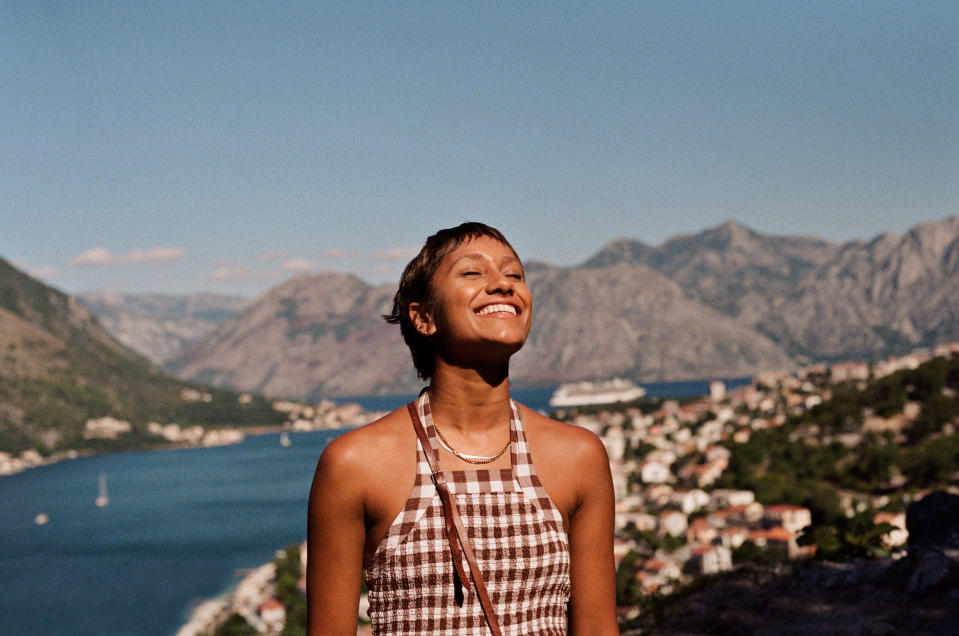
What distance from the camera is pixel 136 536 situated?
67438mm

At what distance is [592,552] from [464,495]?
401 millimetres

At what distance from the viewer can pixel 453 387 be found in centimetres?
188

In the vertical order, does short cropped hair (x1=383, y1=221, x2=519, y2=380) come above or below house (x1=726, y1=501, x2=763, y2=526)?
above

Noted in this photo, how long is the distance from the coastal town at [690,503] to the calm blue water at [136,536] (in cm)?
493

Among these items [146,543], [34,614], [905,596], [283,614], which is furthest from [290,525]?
[905,596]

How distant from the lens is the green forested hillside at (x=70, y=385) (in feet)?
406

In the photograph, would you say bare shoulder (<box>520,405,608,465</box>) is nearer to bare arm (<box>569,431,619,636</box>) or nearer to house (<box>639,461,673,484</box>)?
bare arm (<box>569,431,619,636</box>)

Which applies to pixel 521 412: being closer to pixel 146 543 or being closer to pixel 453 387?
pixel 453 387

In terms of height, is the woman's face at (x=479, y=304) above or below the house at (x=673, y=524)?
above

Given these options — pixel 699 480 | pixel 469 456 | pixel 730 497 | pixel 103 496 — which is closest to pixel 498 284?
pixel 469 456

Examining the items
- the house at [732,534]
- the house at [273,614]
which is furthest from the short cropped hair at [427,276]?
the house at [273,614]

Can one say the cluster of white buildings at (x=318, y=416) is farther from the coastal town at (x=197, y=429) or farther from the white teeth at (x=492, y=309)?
the white teeth at (x=492, y=309)

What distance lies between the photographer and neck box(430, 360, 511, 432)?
6.13ft

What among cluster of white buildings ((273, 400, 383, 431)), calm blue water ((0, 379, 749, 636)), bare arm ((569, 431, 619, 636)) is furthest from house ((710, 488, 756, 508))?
cluster of white buildings ((273, 400, 383, 431))
